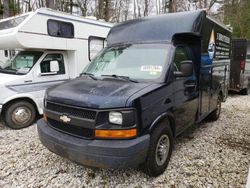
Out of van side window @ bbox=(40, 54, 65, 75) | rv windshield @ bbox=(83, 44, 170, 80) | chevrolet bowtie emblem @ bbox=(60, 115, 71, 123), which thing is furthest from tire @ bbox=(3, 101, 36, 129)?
chevrolet bowtie emblem @ bbox=(60, 115, 71, 123)

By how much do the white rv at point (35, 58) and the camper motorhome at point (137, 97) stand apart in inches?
78.0

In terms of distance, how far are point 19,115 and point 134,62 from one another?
3.53 metres

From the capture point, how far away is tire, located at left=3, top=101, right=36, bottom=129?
5643 mm

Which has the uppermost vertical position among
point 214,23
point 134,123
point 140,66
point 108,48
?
point 214,23

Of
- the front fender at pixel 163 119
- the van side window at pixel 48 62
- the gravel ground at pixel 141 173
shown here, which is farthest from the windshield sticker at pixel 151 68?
the van side window at pixel 48 62

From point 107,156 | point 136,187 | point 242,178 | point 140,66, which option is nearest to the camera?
point 107,156

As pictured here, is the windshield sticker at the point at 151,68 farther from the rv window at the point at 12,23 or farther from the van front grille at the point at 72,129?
the rv window at the point at 12,23

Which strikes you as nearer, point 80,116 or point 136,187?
point 80,116

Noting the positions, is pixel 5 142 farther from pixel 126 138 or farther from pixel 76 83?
pixel 126 138

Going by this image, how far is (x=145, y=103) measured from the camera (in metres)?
3.10

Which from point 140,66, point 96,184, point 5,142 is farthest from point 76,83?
point 5,142

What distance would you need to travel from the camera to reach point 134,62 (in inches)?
154

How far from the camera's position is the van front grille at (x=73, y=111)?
3.01m

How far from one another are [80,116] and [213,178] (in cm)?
224
